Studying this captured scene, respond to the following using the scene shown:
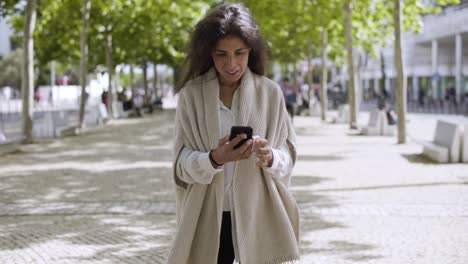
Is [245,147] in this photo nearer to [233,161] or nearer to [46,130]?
[233,161]

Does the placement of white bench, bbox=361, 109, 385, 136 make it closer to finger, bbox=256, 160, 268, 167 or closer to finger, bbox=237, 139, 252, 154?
finger, bbox=256, 160, 268, 167

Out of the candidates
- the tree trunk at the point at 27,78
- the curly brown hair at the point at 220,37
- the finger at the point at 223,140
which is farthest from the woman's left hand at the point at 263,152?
the tree trunk at the point at 27,78

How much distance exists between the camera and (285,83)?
32031 millimetres

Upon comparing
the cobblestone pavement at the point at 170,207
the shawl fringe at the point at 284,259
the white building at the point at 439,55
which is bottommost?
the cobblestone pavement at the point at 170,207

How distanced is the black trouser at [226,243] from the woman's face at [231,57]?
1.98 feet

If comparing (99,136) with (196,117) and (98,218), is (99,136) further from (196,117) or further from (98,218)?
(196,117)

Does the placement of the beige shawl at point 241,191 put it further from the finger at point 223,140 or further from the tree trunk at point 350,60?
the tree trunk at point 350,60

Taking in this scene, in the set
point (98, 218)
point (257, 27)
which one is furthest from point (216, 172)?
point (98, 218)

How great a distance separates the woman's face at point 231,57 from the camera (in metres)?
3.28

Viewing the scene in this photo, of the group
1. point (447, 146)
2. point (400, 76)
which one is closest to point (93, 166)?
point (447, 146)

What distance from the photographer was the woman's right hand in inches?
118

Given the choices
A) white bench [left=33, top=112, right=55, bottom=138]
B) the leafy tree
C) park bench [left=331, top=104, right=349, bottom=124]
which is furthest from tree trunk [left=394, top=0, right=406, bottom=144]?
the leafy tree

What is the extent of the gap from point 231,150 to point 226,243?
24.6 inches

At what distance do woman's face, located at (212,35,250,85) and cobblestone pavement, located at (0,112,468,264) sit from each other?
3.53 metres
